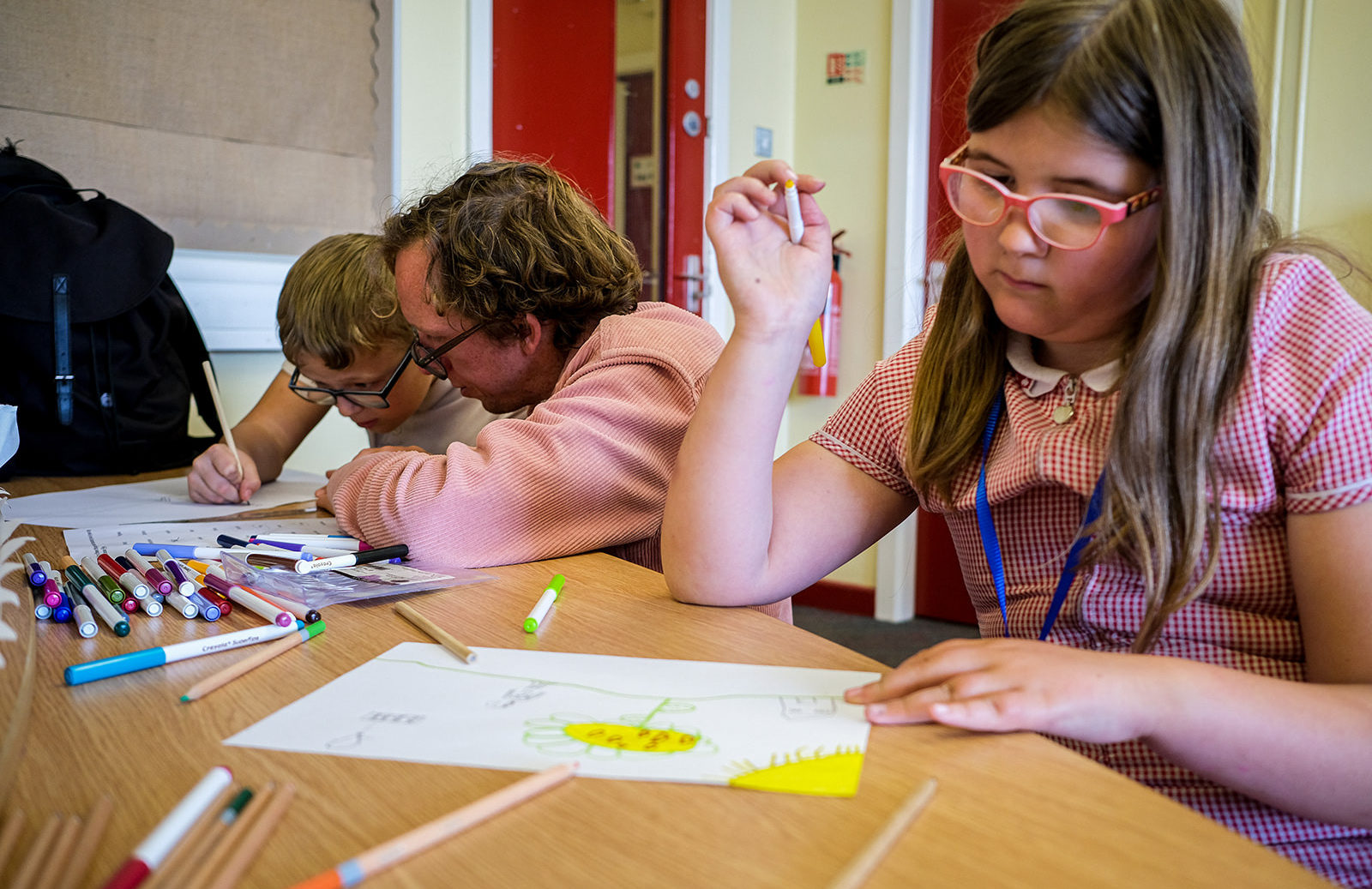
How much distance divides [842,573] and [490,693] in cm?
298

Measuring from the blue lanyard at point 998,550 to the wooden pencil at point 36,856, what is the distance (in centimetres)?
68

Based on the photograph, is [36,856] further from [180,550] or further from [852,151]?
[852,151]

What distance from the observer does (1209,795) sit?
72 centimetres

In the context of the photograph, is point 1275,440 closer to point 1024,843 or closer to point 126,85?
point 1024,843

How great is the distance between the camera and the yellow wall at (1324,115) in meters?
2.47

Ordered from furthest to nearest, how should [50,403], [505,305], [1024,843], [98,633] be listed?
[50,403], [505,305], [98,633], [1024,843]

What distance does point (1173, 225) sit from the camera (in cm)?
71

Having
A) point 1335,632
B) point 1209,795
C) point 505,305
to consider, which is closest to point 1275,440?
point 1335,632

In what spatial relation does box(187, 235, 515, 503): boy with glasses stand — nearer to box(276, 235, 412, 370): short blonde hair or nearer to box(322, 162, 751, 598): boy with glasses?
box(276, 235, 412, 370): short blonde hair

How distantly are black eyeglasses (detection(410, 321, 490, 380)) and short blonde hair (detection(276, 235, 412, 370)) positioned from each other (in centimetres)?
18

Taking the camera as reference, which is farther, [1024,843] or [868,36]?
[868,36]

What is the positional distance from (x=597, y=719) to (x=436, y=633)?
22cm

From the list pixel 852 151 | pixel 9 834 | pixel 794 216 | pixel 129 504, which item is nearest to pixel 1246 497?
pixel 794 216

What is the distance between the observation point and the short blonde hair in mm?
1566
